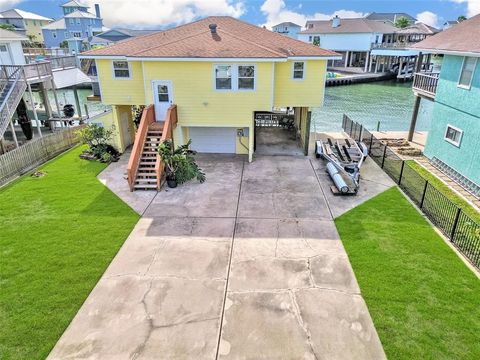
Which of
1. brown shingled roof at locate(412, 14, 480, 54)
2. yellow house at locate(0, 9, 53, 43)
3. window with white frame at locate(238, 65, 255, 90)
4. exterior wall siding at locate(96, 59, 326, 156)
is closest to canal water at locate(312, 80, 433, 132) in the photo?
exterior wall siding at locate(96, 59, 326, 156)

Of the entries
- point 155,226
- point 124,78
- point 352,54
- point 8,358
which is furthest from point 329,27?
point 8,358

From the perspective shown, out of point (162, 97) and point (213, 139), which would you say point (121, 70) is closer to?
point (162, 97)

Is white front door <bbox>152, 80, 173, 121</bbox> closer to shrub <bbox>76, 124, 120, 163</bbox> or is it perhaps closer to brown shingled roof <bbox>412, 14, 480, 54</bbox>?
shrub <bbox>76, 124, 120, 163</bbox>

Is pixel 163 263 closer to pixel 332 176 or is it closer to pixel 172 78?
pixel 332 176

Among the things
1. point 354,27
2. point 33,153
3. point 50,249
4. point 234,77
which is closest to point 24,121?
point 33,153

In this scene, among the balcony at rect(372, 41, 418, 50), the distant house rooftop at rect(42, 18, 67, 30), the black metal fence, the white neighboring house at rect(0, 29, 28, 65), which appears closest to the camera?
the black metal fence
